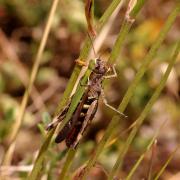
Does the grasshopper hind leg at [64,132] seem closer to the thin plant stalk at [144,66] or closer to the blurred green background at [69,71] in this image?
the thin plant stalk at [144,66]

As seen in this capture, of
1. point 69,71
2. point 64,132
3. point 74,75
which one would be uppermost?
point 74,75

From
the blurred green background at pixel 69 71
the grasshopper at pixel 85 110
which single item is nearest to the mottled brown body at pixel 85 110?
the grasshopper at pixel 85 110

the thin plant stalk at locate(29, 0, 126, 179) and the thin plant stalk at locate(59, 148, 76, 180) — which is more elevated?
the thin plant stalk at locate(29, 0, 126, 179)

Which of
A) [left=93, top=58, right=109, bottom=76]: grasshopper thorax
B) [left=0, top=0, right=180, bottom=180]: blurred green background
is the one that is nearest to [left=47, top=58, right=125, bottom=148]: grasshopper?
[left=93, top=58, right=109, bottom=76]: grasshopper thorax

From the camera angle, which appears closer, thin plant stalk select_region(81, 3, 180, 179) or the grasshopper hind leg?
thin plant stalk select_region(81, 3, 180, 179)

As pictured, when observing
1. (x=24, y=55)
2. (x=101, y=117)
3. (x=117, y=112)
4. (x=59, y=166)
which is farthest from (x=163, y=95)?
(x=117, y=112)

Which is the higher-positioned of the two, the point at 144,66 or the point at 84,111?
the point at 144,66

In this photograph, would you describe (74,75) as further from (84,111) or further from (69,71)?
(69,71)

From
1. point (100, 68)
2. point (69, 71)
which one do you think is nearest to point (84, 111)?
point (100, 68)

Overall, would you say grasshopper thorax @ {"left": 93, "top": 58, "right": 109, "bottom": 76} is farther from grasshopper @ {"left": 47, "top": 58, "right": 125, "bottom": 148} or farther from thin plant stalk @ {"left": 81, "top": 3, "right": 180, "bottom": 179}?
thin plant stalk @ {"left": 81, "top": 3, "right": 180, "bottom": 179}
